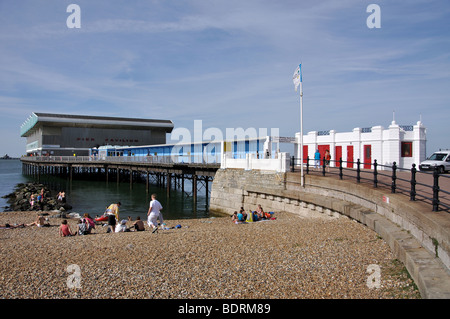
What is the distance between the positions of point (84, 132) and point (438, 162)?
2708 inches

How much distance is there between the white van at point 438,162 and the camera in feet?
59.9

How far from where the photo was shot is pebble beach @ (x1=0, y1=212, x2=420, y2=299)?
5.74m

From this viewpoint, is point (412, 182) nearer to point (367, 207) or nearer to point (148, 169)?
point (367, 207)

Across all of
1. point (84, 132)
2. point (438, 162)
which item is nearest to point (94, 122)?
point (84, 132)

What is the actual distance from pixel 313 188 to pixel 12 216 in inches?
691

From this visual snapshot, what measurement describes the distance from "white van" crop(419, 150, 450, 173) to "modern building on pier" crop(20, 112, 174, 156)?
2551 inches

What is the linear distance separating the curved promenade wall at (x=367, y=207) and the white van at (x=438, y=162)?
7.62 meters

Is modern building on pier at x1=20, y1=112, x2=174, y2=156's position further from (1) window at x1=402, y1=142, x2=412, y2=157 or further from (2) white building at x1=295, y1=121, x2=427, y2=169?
(1) window at x1=402, y1=142, x2=412, y2=157

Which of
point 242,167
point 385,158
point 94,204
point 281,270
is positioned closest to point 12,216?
point 94,204

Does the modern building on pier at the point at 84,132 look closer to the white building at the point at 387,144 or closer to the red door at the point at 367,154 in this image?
the white building at the point at 387,144

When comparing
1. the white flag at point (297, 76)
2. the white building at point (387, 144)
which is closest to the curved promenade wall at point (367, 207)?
the white flag at point (297, 76)

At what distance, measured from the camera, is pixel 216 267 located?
22.6 ft
